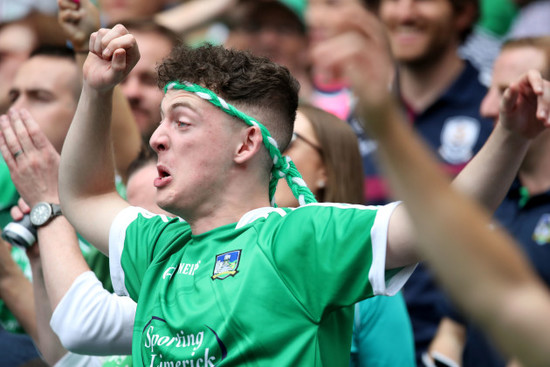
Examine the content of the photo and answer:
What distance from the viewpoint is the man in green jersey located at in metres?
2.10

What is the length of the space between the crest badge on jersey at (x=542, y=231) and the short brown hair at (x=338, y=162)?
792mm

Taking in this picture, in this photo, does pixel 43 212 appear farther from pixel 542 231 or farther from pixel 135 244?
pixel 542 231

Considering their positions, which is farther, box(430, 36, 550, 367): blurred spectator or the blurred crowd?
box(430, 36, 550, 367): blurred spectator

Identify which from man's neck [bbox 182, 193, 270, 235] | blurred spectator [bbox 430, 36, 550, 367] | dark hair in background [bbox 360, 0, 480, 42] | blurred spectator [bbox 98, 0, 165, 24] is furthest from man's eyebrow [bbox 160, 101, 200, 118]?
blurred spectator [bbox 98, 0, 165, 24]

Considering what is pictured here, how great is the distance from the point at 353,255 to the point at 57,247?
1.24 m

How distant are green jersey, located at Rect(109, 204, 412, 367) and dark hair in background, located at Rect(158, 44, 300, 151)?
309 mm

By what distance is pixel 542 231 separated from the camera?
12.5ft

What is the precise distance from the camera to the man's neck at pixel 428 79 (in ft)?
16.2

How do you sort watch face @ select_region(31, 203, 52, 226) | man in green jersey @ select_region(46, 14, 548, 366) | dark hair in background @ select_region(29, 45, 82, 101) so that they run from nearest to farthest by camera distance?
1. man in green jersey @ select_region(46, 14, 548, 366)
2. watch face @ select_region(31, 203, 52, 226)
3. dark hair in background @ select_region(29, 45, 82, 101)

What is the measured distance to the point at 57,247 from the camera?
115 inches

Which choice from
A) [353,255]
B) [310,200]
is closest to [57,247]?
[310,200]

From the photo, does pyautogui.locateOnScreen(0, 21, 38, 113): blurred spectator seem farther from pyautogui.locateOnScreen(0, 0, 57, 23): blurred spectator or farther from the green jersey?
the green jersey

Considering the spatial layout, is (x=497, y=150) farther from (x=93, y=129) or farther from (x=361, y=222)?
(x=93, y=129)

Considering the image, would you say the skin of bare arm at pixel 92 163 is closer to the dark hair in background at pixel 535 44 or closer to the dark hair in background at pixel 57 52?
the dark hair in background at pixel 57 52
